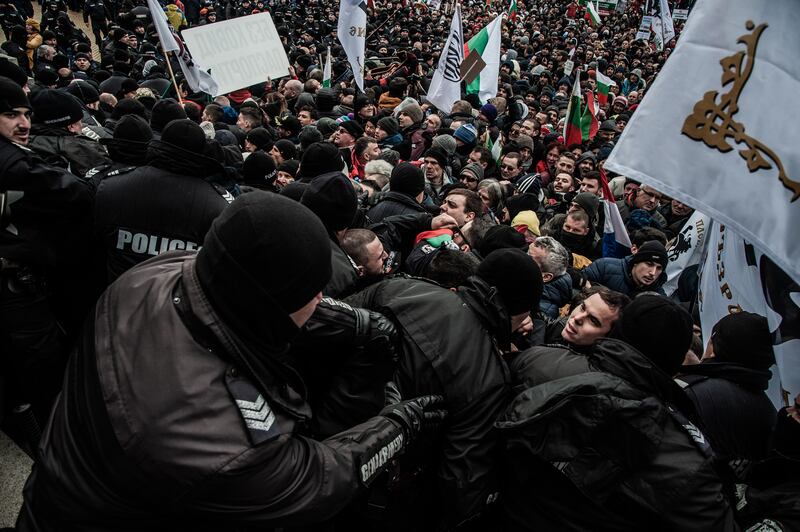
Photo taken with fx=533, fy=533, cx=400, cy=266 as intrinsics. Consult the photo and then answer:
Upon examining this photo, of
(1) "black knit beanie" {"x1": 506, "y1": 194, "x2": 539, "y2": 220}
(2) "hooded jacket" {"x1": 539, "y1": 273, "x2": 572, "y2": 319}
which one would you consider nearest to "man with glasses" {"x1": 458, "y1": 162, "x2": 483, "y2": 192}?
(1) "black knit beanie" {"x1": 506, "y1": 194, "x2": 539, "y2": 220}

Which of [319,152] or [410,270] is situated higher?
[319,152]

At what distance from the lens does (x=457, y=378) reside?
6.85 feet

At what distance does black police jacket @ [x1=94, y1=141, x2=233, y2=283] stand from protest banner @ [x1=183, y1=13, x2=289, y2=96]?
5.68 metres

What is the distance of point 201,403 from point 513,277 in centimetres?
142

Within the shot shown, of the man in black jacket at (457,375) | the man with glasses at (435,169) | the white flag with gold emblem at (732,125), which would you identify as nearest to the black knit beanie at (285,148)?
the man with glasses at (435,169)

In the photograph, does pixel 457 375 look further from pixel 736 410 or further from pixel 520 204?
pixel 520 204

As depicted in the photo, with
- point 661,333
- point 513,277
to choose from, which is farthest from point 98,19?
point 661,333

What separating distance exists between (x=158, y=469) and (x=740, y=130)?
79.6 inches

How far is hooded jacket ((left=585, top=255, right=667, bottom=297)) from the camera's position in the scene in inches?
171

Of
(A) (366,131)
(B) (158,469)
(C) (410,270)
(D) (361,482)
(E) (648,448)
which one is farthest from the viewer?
(A) (366,131)

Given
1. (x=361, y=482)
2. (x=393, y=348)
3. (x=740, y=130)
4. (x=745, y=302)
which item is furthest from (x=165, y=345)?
(x=745, y=302)

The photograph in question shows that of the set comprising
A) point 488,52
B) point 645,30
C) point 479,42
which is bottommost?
point 645,30

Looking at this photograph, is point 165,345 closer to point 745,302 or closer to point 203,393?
point 203,393

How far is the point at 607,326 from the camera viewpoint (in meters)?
2.72
